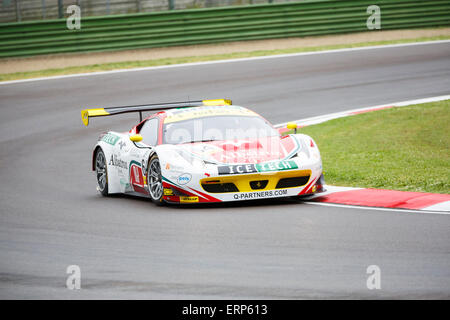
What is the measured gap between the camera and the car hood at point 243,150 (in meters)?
9.76

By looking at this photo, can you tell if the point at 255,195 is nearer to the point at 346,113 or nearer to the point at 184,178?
the point at 184,178

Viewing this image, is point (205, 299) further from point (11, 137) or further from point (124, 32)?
point (124, 32)

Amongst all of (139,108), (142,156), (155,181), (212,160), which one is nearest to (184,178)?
(212,160)

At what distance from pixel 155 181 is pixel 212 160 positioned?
90 centimetres

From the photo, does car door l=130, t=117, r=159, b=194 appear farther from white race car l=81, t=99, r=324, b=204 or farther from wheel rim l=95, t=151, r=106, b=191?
wheel rim l=95, t=151, r=106, b=191

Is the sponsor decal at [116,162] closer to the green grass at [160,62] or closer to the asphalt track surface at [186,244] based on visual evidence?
the asphalt track surface at [186,244]

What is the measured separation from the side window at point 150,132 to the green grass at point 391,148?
2490mm

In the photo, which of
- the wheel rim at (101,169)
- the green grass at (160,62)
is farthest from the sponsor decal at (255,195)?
the green grass at (160,62)

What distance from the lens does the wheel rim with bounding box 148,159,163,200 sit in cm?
1002

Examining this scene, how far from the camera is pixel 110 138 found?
12039 millimetres

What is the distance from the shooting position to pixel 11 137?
1702cm

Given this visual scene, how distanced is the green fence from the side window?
14.6 metres

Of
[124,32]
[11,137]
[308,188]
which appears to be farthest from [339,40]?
[308,188]

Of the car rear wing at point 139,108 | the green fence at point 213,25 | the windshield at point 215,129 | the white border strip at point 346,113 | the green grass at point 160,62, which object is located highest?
the green fence at point 213,25
